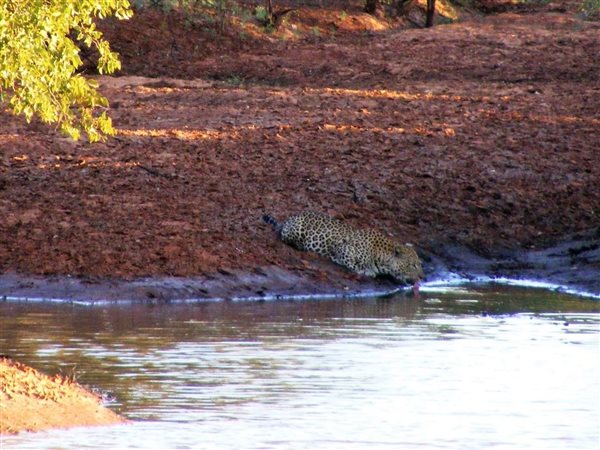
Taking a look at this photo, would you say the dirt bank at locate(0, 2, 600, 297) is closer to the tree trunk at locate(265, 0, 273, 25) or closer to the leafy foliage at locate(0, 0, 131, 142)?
the tree trunk at locate(265, 0, 273, 25)

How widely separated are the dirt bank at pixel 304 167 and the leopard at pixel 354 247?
179 millimetres

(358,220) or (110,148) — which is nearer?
(358,220)

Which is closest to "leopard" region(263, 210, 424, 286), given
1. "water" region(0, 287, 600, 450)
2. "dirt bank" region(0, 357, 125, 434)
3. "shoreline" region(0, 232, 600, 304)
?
"shoreline" region(0, 232, 600, 304)

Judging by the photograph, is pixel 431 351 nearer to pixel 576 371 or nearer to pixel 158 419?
pixel 576 371

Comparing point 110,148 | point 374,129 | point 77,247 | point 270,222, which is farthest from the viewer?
point 374,129

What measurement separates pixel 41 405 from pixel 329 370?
9.86ft

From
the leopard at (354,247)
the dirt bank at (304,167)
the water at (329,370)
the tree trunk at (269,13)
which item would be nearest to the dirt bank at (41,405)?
the water at (329,370)

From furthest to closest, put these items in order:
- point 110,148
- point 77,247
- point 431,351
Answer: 1. point 110,148
2. point 77,247
3. point 431,351

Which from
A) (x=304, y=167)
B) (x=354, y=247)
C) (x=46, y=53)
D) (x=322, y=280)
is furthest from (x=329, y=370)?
(x=304, y=167)

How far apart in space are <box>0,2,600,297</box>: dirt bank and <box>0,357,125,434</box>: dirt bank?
633 cm

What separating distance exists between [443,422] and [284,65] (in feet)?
68.1

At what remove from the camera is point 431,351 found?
1292cm

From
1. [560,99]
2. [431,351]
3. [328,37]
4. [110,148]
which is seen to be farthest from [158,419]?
[328,37]

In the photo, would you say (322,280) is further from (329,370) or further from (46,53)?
(46,53)
